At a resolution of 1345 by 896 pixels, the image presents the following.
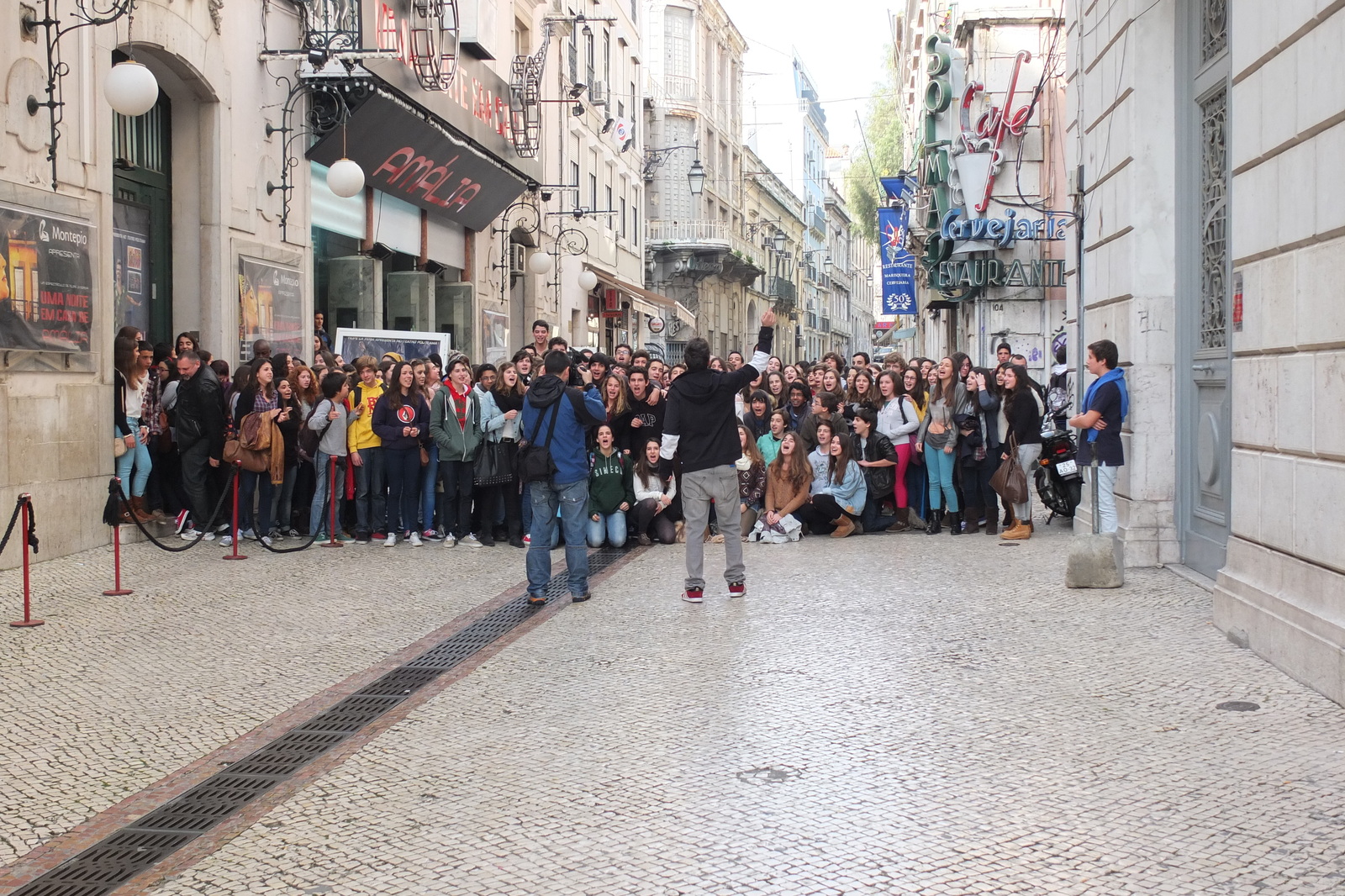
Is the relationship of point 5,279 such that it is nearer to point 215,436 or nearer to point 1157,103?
point 215,436

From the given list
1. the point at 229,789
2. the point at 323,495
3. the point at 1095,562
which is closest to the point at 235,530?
the point at 323,495

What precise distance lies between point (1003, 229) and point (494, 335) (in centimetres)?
1052

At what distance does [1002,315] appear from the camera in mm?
28328

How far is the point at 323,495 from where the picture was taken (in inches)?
517

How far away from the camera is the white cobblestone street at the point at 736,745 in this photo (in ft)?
14.1

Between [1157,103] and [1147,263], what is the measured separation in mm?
Result: 1227

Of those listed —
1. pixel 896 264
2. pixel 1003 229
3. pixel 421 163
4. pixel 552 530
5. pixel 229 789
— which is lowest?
pixel 229 789

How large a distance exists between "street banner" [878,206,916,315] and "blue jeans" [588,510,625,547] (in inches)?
1005

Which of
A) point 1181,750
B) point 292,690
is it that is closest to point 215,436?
point 292,690

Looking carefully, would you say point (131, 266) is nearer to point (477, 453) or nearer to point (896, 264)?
point (477, 453)

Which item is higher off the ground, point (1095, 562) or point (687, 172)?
point (687, 172)

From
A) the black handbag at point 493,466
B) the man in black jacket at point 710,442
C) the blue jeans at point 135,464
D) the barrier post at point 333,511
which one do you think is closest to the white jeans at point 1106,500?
the man in black jacket at point 710,442

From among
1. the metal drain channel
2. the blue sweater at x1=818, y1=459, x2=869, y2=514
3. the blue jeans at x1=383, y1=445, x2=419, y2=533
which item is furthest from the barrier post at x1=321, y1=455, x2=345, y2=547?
the metal drain channel

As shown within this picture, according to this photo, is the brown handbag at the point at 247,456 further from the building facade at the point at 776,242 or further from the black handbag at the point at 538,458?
the building facade at the point at 776,242
